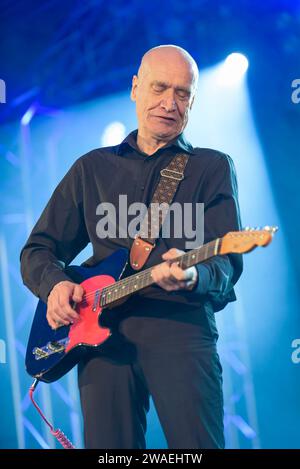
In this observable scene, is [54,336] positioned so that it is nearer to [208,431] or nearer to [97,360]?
[97,360]

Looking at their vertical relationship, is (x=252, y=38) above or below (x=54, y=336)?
above

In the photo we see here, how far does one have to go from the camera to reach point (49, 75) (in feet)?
17.0

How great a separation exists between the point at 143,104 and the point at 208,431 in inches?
58.3

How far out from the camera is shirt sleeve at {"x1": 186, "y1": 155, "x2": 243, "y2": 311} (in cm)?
263

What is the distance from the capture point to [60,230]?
10.7 feet

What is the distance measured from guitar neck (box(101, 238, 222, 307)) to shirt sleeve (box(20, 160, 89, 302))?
1.35ft

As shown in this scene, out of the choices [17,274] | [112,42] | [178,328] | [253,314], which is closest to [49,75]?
[112,42]

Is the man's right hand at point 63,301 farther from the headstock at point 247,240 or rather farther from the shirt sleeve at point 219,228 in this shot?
the headstock at point 247,240

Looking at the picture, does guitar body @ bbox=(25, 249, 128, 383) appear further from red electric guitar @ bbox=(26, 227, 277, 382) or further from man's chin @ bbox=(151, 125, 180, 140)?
man's chin @ bbox=(151, 125, 180, 140)

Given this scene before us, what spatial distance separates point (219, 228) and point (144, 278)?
0.39m

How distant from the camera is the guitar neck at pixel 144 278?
2504 mm

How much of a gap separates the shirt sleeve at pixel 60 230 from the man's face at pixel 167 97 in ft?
1.36
